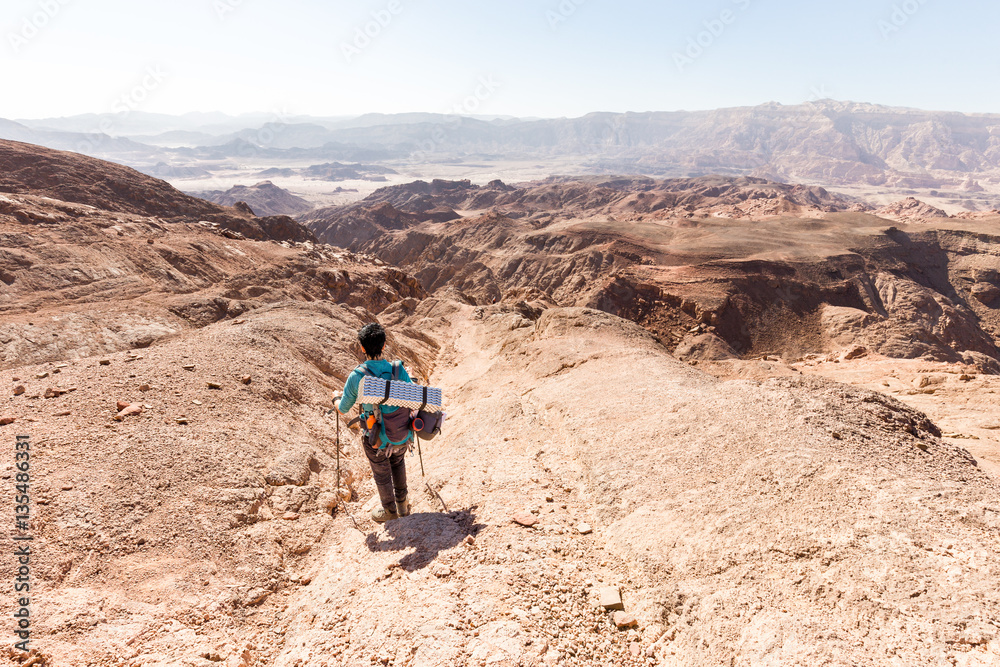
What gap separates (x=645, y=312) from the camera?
2917cm

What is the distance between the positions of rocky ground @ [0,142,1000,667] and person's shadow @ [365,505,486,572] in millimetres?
26

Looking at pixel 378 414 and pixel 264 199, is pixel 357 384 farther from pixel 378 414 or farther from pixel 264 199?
pixel 264 199

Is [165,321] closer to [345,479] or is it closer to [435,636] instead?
[345,479]

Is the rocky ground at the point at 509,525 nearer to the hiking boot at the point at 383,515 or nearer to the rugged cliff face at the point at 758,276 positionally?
the hiking boot at the point at 383,515

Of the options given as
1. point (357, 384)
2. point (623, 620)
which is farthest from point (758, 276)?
point (357, 384)

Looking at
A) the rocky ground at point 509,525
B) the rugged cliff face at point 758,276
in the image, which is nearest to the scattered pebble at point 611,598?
the rocky ground at point 509,525

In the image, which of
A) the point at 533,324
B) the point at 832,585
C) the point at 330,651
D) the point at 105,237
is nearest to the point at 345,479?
the point at 330,651

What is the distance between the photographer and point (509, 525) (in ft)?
14.4

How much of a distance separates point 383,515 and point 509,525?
1.43 m

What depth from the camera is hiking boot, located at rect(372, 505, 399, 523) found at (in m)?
4.84

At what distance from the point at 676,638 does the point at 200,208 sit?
142 feet

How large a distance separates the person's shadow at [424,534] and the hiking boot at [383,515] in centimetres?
5

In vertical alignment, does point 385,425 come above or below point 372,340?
below

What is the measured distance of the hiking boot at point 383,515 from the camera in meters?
4.84
